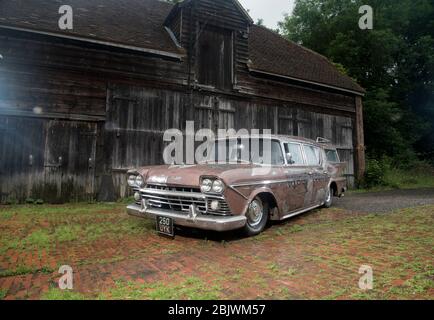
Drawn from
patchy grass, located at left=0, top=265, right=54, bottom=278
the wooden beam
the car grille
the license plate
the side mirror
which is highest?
the wooden beam

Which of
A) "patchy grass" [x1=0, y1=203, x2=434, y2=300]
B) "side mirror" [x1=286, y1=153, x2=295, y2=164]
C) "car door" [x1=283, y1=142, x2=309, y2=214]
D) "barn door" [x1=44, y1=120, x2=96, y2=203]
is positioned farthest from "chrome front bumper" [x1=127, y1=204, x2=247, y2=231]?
"barn door" [x1=44, y1=120, x2=96, y2=203]

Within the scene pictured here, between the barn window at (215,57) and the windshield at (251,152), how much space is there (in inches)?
236

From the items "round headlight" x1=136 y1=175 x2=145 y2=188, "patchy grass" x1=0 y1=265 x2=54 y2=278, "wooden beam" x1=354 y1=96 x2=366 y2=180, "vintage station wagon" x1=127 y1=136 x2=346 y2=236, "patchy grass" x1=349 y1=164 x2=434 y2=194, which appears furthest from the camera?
"wooden beam" x1=354 y1=96 x2=366 y2=180

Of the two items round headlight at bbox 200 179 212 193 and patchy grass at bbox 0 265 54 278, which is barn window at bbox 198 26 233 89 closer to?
round headlight at bbox 200 179 212 193

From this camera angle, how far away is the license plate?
4.37 meters

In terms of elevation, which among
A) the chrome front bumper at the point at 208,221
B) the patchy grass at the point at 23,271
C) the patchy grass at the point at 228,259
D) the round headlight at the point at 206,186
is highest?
the round headlight at the point at 206,186

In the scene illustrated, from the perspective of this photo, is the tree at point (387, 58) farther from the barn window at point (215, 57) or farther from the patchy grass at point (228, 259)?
the patchy grass at point (228, 259)

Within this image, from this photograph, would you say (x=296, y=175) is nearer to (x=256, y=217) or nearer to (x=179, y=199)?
(x=256, y=217)

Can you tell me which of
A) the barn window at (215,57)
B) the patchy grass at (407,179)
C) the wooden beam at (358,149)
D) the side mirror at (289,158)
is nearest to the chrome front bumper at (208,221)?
the side mirror at (289,158)

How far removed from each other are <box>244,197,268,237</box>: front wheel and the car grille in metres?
0.64

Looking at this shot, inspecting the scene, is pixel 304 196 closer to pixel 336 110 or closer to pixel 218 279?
pixel 218 279

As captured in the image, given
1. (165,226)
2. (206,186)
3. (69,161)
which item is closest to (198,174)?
(206,186)

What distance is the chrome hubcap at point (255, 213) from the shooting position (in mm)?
4652

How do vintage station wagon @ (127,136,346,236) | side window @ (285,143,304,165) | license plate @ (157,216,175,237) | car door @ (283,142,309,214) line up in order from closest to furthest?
vintage station wagon @ (127,136,346,236) < license plate @ (157,216,175,237) < car door @ (283,142,309,214) < side window @ (285,143,304,165)
